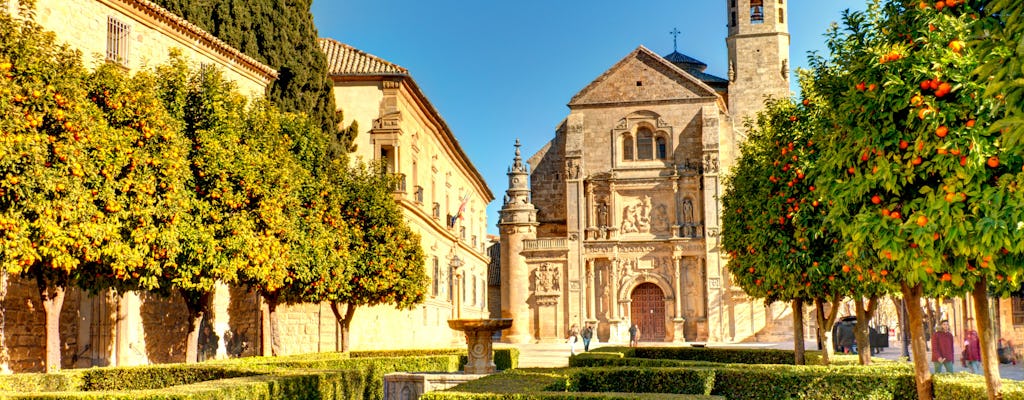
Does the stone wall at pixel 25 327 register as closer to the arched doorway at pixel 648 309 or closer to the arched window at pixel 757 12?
the arched doorway at pixel 648 309

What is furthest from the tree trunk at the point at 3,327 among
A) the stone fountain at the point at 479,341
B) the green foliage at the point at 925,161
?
the green foliage at the point at 925,161

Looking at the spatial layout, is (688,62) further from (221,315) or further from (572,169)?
(221,315)

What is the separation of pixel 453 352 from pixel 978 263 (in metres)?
17.9

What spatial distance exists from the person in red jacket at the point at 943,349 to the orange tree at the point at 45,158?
58.6ft

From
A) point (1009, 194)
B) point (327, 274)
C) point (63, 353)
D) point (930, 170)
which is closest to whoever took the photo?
point (1009, 194)

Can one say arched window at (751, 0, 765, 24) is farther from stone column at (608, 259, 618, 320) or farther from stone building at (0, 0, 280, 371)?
stone building at (0, 0, 280, 371)

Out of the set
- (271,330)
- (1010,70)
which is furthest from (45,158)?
(1010,70)

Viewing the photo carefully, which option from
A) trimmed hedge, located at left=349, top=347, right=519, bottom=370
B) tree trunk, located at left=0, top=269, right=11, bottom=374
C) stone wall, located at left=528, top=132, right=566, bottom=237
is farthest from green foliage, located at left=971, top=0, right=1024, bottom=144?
stone wall, located at left=528, top=132, right=566, bottom=237

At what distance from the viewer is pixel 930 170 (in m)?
7.41

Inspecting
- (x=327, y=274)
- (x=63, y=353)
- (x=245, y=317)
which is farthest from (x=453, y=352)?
(x=63, y=353)

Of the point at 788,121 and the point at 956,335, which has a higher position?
the point at 788,121

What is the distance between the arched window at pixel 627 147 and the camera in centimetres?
4925

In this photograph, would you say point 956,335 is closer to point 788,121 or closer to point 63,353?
point 788,121

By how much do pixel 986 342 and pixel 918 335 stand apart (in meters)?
1.64
